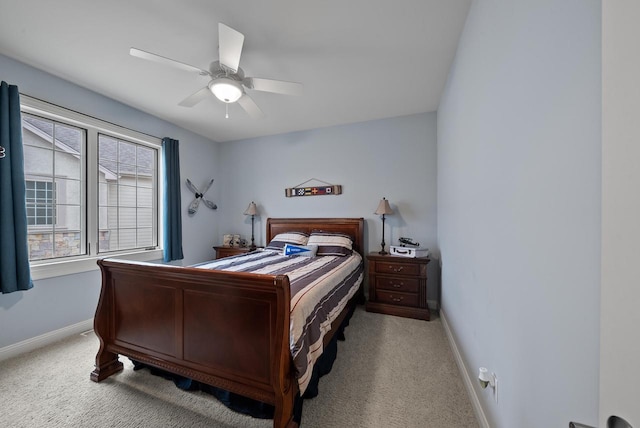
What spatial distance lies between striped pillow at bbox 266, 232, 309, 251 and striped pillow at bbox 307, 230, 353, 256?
14 cm

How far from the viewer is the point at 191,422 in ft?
4.75

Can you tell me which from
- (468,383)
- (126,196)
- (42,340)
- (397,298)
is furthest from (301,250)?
(42,340)

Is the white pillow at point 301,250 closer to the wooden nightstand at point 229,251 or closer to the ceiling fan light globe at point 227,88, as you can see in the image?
the wooden nightstand at point 229,251

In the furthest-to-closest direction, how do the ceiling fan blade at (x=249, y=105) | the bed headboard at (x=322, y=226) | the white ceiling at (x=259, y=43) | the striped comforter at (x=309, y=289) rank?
1. the bed headboard at (x=322, y=226)
2. the ceiling fan blade at (x=249, y=105)
3. the white ceiling at (x=259, y=43)
4. the striped comforter at (x=309, y=289)

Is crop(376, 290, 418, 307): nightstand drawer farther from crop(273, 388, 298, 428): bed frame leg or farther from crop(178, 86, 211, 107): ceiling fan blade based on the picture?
crop(178, 86, 211, 107): ceiling fan blade

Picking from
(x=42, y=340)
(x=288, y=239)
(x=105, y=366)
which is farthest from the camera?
(x=288, y=239)

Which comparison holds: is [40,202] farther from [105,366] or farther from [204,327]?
[204,327]

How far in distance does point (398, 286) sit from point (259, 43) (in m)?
2.88

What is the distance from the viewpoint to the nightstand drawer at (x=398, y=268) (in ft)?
9.50

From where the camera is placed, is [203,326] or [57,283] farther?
[57,283]

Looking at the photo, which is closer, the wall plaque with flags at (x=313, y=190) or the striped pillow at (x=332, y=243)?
the striped pillow at (x=332, y=243)

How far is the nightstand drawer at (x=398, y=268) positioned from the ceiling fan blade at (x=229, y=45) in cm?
255

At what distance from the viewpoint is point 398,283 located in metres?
2.96

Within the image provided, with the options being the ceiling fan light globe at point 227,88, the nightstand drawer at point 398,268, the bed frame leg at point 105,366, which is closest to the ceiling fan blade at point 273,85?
the ceiling fan light globe at point 227,88
